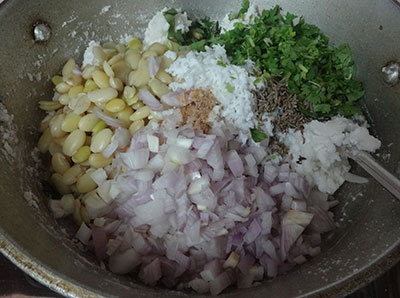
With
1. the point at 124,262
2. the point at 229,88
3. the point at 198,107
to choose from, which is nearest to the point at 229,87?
the point at 229,88

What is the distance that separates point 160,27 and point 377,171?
3.23ft

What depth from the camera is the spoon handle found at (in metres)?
1.26

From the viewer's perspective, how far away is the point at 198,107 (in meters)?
1.49

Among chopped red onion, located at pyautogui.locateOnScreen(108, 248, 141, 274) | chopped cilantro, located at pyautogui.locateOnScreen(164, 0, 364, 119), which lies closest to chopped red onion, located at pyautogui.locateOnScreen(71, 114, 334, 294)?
chopped red onion, located at pyautogui.locateOnScreen(108, 248, 141, 274)

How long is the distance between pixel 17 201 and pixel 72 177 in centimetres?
23

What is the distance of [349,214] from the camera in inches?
55.9

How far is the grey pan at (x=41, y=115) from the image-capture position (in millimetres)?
1072

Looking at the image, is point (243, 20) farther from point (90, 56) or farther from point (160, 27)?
point (90, 56)

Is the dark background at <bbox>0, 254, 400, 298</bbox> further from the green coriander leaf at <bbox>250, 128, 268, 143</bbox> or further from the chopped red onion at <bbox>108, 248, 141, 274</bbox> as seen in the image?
the green coriander leaf at <bbox>250, 128, 268, 143</bbox>

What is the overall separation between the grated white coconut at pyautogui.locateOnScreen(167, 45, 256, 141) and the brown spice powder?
0.02 metres

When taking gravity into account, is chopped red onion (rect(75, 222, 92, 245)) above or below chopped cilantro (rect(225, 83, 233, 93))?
below

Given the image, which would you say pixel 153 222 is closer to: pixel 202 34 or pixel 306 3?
pixel 202 34

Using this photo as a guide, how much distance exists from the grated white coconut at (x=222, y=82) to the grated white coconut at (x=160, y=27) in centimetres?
22

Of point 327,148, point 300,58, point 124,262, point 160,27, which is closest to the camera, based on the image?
point 124,262
